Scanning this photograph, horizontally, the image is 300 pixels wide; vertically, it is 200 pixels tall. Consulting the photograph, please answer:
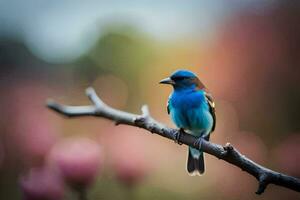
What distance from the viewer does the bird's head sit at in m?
0.81

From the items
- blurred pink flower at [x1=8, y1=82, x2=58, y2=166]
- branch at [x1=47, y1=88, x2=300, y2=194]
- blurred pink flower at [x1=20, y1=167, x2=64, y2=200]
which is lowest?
blurred pink flower at [x1=8, y1=82, x2=58, y2=166]

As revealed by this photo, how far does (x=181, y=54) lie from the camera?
173 cm

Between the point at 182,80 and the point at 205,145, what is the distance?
18 cm

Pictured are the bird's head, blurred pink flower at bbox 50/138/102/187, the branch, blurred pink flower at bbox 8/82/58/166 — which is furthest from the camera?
blurred pink flower at bbox 8/82/58/166

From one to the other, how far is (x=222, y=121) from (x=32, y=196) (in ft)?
3.42

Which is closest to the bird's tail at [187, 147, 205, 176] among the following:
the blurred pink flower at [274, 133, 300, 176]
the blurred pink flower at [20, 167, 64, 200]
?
the blurred pink flower at [20, 167, 64, 200]

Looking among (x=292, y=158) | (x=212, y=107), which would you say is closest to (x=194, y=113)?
(x=212, y=107)

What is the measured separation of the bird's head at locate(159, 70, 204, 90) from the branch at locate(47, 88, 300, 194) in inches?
2.7

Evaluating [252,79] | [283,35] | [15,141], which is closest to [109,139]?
[15,141]

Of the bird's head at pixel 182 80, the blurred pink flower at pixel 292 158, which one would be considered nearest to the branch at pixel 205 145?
the bird's head at pixel 182 80

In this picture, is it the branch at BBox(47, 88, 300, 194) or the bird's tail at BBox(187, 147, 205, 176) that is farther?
the bird's tail at BBox(187, 147, 205, 176)

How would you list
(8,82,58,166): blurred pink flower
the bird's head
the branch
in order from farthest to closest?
(8,82,58,166): blurred pink flower → the bird's head → the branch

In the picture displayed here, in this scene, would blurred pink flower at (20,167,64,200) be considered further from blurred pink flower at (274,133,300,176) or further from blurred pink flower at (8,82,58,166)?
blurred pink flower at (274,133,300,176)

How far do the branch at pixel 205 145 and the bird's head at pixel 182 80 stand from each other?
0.23 ft
